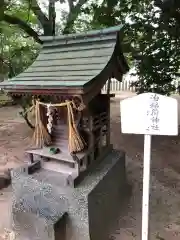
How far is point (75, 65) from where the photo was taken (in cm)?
309

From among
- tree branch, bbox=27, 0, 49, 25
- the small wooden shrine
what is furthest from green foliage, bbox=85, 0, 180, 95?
the small wooden shrine

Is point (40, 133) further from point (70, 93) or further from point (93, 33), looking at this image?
point (93, 33)

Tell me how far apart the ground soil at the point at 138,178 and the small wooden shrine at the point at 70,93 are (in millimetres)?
1082

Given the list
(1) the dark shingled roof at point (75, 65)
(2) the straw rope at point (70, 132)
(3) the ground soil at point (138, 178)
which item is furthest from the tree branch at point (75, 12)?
(2) the straw rope at point (70, 132)

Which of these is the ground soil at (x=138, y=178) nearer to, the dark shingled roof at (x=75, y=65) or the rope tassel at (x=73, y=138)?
the rope tassel at (x=73, y=138)

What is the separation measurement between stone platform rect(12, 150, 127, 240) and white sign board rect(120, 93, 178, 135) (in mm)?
975

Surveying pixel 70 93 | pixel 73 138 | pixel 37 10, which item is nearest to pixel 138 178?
pixel 73 138

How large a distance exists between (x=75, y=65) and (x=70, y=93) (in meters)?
0.67

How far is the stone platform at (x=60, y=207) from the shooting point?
280 centimetres

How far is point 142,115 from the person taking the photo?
2426 mm

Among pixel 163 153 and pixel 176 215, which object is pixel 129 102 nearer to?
pixel 176 215

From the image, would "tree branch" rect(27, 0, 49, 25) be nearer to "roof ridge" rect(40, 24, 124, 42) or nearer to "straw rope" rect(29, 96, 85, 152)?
"roof ridge" rect(40, 24, 124, 42)

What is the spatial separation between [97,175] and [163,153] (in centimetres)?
331

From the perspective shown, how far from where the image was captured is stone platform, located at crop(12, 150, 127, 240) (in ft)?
A: 9.18
